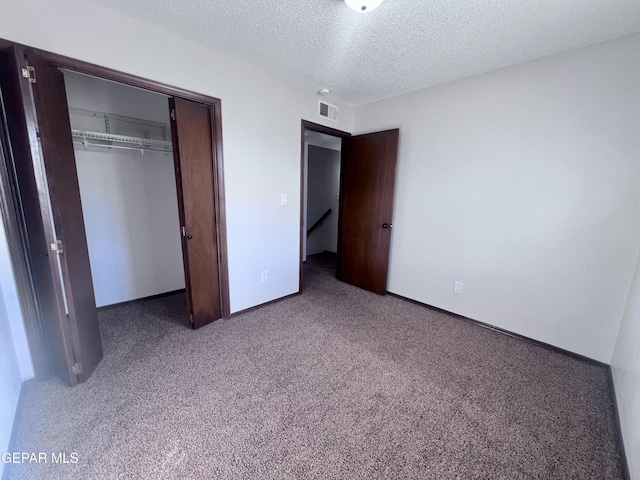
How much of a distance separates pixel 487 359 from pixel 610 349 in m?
0.90

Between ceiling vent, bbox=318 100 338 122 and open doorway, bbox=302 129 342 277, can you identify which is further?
open doorway, bbox=302 129 342 277

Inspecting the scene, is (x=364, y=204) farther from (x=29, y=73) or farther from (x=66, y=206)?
(x=29, y=73)

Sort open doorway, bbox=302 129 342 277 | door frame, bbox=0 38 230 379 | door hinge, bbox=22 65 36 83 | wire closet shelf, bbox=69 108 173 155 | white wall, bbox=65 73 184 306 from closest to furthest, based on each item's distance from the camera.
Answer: door hinge, bbox=22 65 36 83
door frame, bbox=0 38 230 379
wire closet shelf, bbox=69 108 173 155
white wall, bbox=65 73 184 306
open doorway, bbox=302 129 342 277

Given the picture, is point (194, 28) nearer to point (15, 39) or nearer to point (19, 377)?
point (15, 39)

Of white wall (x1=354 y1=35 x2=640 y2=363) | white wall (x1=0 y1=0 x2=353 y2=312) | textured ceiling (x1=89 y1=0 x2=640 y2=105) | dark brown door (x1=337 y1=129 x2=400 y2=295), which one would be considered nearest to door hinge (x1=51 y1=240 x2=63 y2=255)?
white wall (x1=0 y1=0 x2=353 y2=312)

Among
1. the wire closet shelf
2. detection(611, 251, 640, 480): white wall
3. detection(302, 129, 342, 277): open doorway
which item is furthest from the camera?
detection(302, 129, 342, 277): open doorway

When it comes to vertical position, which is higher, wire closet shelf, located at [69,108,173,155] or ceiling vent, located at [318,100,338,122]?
ceiling vent, located at [318,100,338,122]

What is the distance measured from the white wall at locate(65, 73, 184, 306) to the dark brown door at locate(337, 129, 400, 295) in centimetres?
221

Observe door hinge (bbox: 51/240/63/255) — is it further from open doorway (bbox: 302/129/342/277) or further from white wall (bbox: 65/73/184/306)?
open doorway (bbox: 302/129/342/277)

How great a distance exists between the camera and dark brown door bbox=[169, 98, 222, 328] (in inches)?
82.3

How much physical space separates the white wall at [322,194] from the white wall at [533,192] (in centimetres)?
215

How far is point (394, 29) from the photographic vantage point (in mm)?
1753

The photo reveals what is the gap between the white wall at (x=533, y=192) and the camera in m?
1.84

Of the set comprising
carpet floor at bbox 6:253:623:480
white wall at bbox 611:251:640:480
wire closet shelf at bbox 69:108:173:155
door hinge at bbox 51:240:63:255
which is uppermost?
wire closet shelf at bbox 69:108:173:155
